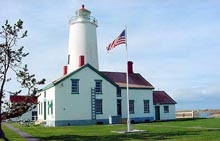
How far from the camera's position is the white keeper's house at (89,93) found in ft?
113

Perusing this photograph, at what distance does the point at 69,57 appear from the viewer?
38844 millimetres

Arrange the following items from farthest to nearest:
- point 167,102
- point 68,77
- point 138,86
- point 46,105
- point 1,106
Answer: point 167,102
point 138,86
point 46,105
point 68,77
point 1,106

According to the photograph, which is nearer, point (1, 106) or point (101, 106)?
point (1, 106)

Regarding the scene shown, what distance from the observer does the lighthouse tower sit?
38125 millimetres

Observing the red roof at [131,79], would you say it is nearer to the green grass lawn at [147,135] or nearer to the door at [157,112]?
the door at [157,112]

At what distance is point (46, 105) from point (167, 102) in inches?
565

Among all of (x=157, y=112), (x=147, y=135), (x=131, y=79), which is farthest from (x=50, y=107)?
(x=147, y=135)

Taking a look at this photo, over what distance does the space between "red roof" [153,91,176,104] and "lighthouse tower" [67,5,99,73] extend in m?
8.57

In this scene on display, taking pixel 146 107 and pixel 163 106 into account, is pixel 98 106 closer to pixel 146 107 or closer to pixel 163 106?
pixel 146 107

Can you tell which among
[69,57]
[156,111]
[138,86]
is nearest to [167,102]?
[156,111]

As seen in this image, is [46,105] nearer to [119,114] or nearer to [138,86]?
[119,114]

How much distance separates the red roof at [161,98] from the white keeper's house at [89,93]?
0.14 metres

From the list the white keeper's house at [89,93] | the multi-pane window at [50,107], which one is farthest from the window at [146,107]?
the multi-pane window at [50,107]

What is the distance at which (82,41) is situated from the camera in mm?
38281
